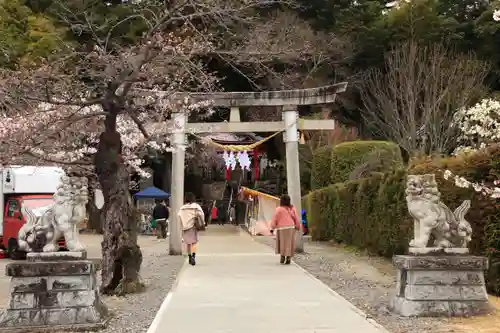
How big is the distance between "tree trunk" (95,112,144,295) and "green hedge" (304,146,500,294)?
5.71m

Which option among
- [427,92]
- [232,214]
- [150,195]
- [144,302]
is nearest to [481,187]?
[144,302]

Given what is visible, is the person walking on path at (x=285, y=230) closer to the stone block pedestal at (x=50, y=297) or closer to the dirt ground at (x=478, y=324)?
the dirt ground at (x=478, y=324)

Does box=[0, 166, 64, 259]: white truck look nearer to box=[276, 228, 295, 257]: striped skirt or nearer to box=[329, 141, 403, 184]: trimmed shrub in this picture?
box=[276, 228, 295, 257]: striped skirt

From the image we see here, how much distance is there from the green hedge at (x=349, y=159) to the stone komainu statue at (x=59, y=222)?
14.7m

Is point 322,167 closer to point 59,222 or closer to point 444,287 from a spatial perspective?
point 444,287

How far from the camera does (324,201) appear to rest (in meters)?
23.7

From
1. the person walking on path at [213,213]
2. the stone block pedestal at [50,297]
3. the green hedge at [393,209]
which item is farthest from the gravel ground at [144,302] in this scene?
the person walking on path at [213,213]

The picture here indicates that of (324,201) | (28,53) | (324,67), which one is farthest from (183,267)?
(324,67)

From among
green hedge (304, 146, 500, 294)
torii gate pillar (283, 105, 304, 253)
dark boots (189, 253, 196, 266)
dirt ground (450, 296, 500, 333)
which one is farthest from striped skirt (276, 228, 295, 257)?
dirt ground (450, 296, 500, 333)

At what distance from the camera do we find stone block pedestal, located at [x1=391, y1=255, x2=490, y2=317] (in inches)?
314

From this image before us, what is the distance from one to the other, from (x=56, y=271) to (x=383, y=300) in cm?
492

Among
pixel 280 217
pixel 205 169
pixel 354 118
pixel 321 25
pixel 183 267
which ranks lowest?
pixel 183 267

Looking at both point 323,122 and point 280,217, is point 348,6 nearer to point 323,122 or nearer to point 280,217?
point 323,122

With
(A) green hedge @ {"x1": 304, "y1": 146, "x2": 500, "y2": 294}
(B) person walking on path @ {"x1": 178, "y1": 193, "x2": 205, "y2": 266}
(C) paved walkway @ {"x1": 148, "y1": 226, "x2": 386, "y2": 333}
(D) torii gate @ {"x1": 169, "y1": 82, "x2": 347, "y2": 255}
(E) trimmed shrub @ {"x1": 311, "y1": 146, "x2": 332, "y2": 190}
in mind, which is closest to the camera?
(C) paved walkway @ {"x1": 148, "y1": 226, "x2": 386, "y2": 333}
